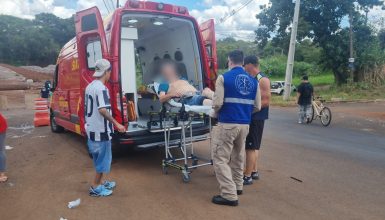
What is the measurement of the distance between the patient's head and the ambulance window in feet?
5.24

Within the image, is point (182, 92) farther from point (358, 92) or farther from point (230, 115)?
point (358, 92)

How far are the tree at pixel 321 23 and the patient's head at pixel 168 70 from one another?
19.9 metres

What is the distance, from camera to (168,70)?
314 inches

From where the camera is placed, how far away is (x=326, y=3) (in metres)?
26.9

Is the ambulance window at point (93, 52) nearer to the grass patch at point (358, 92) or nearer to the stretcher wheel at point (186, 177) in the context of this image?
the stretcher wheel at point (186, 177)

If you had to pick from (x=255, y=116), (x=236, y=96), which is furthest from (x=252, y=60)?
(x=236, y=96)

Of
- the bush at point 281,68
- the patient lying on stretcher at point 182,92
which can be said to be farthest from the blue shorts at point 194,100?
the bush at point 281,68

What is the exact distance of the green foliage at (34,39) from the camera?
55969mm

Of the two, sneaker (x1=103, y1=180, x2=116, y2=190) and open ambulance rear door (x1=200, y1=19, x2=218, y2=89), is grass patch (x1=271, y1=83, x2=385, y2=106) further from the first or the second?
sneaker (x1=103, y1=180, x2=116, y2=190)

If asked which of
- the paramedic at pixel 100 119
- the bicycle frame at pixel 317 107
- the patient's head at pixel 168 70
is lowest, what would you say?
the bicycle frame at pixel 317 107

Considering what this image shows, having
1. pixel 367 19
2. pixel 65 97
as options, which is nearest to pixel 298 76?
pixel 367 19

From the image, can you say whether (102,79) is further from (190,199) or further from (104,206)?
(190,199)

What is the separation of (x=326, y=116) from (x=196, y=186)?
842cm

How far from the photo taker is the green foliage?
56.0 metres
